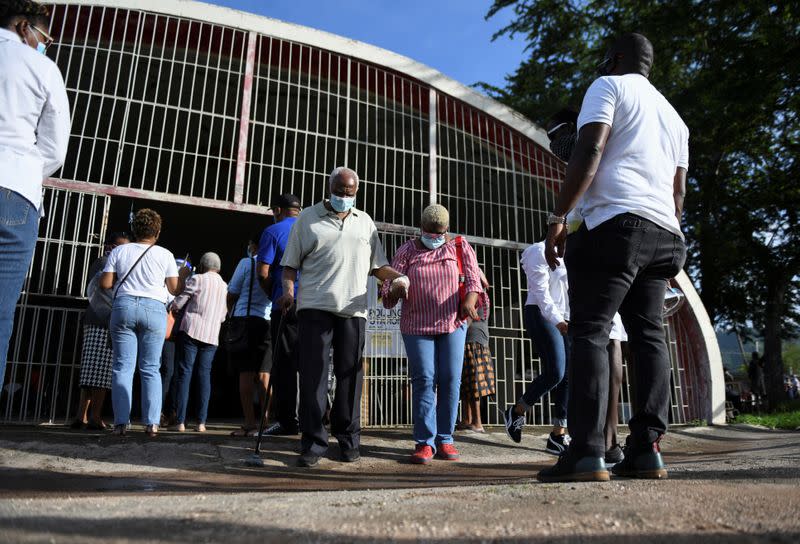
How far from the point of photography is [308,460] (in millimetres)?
4238

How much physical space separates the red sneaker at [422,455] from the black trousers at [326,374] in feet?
1.44

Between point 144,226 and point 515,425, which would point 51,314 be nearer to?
point 144,226

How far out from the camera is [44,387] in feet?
22.9

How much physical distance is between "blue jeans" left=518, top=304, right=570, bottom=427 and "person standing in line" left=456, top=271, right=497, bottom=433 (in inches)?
61.3

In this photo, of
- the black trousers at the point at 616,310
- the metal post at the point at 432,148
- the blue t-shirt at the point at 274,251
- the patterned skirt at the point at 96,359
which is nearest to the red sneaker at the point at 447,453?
the blue t-shirt at the point at 274,251

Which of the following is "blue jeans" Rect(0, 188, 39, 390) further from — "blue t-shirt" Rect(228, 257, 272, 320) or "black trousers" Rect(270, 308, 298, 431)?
"blue t-shirt" Rect(228, 257, 272, 320)

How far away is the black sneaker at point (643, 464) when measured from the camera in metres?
2.95

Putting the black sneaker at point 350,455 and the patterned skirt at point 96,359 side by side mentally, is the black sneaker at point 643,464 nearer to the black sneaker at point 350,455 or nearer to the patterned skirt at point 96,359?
the black sneaker at point 350,455

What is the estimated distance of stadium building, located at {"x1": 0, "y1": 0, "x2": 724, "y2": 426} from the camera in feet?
23.4

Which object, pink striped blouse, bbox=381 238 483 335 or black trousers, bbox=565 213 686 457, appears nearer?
black trousers, bbox=565 213 686 457

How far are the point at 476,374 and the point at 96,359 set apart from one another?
383cm

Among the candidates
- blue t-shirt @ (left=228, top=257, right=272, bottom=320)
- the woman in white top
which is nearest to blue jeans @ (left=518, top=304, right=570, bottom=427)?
blue t-shirt @ (left=228, top=257, right=272, bottom=320)

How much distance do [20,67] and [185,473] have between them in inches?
99.8

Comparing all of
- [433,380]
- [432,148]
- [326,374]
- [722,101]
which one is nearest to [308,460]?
[326,374]
